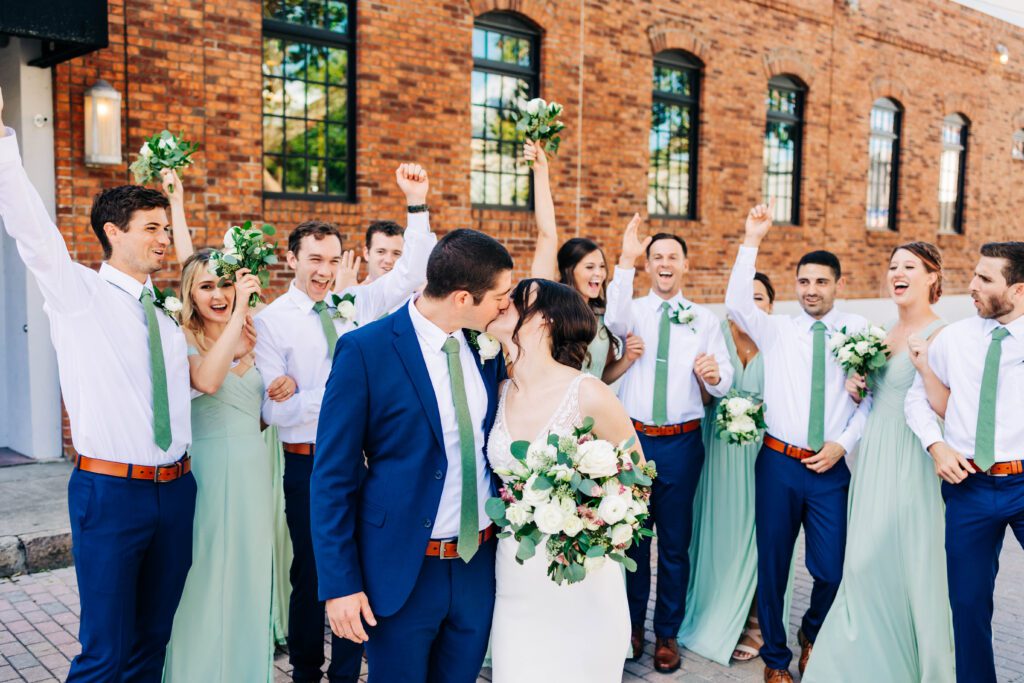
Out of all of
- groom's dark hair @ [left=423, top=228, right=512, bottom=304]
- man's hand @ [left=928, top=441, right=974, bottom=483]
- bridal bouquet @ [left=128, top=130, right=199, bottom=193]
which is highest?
bridal bouquet @ [left=128, top=130, right=199, bottom=193]

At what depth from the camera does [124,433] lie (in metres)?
3.74

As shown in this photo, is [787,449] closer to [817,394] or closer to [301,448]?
[817,394]

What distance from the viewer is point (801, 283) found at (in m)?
5.39

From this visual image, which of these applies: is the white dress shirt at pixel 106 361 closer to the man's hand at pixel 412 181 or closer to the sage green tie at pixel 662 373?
the man's hand at pixel 412 181

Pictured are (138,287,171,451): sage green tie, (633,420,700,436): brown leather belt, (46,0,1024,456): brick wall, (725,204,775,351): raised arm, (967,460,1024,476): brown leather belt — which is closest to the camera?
(138,287,171,451): sage green tie

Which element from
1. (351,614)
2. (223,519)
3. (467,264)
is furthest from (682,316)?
(351,614)

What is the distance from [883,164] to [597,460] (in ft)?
52.7

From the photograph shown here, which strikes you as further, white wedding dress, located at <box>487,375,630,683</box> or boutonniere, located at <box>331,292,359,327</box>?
boutonniere, located at <box>331,292,359,327</box>

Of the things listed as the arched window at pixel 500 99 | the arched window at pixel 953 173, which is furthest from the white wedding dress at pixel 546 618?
the arched window at pixel 953 173

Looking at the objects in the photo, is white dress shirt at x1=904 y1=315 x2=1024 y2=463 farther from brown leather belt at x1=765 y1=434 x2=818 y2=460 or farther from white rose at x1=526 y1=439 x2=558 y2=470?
white rose at x1=526 y1=439 x2=558 y2=470

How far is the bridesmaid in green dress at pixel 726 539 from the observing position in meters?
5.55

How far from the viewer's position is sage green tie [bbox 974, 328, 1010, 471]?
4.27 m

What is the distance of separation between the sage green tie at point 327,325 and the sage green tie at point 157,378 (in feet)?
3.73

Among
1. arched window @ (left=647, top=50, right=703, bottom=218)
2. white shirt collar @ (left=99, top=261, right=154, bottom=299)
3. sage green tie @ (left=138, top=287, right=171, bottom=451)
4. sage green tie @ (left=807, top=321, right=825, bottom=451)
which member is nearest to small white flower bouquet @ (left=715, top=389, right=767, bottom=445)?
sage green tie @ (left=807, top=321, right=825, bottom=451)
